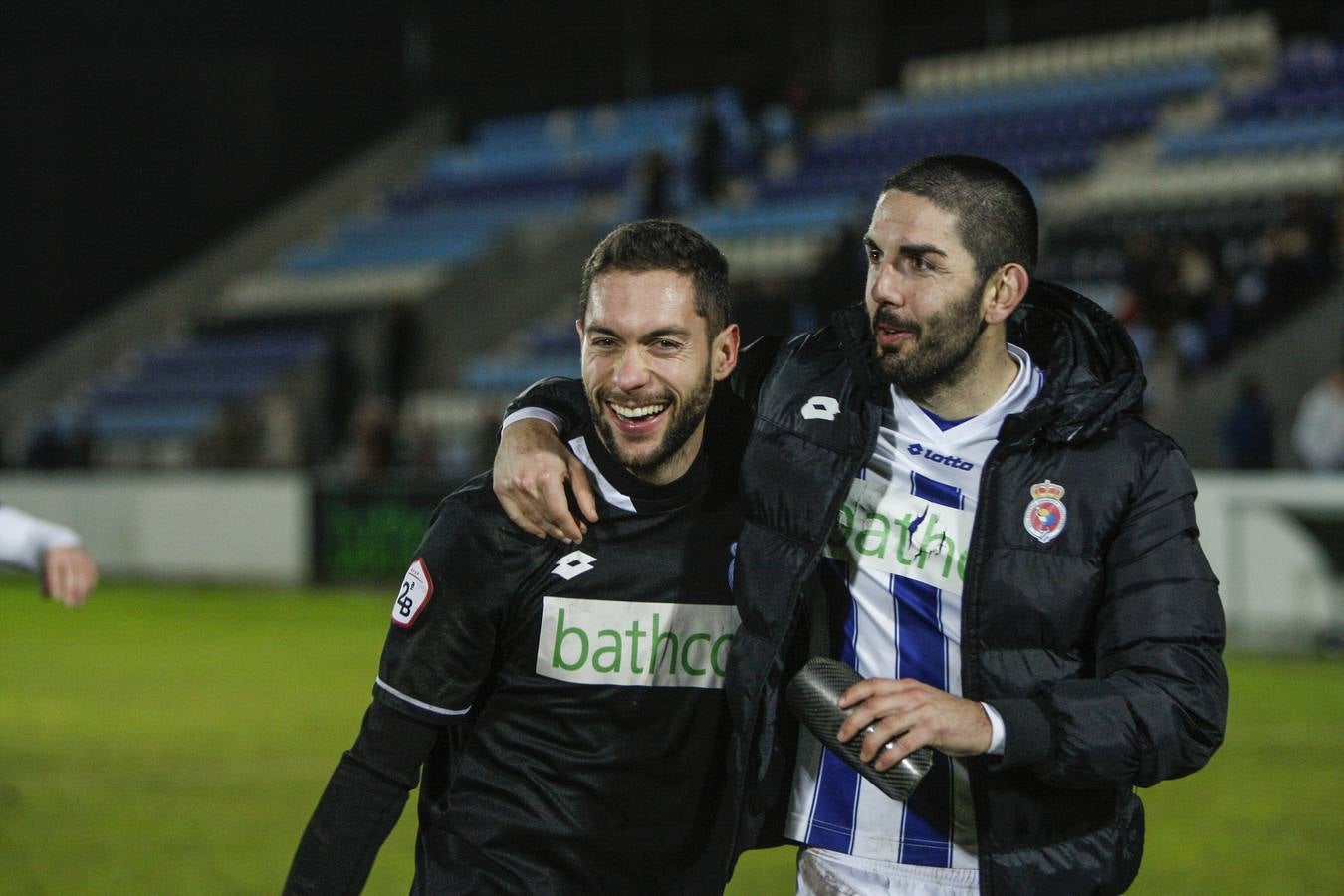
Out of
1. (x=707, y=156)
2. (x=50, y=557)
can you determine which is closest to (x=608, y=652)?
(x=50, y=557)

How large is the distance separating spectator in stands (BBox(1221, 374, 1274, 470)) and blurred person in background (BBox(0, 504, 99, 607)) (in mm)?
11749

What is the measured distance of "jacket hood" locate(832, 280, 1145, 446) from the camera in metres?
2.98

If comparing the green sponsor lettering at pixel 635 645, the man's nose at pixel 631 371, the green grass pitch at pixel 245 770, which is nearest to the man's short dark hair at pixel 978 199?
the man's nose at pixel 631 371

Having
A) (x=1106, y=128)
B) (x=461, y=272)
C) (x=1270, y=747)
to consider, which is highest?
(x=1106, y=128)

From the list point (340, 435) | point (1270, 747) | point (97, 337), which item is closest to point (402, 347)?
point (340, 435)

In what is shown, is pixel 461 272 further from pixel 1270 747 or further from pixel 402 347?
pixel 1270 747

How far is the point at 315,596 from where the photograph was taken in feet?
56.0

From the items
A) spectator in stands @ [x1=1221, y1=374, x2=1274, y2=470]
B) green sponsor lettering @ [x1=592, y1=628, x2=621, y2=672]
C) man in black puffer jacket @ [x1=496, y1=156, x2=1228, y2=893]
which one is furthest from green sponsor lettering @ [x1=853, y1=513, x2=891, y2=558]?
spectator in stands @ [x1=1221, y1=374, x2=1274, y2=470]

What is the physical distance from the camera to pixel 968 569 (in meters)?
3.00

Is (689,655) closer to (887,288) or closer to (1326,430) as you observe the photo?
(887,288)

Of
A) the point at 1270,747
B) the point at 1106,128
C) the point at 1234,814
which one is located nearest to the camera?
the point at 1234,814

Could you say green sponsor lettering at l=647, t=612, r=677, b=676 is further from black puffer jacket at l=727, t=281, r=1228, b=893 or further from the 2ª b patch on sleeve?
the 2ª b patch on sleeve

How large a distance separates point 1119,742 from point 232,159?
26.7 meters

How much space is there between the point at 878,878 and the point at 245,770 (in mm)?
5902
